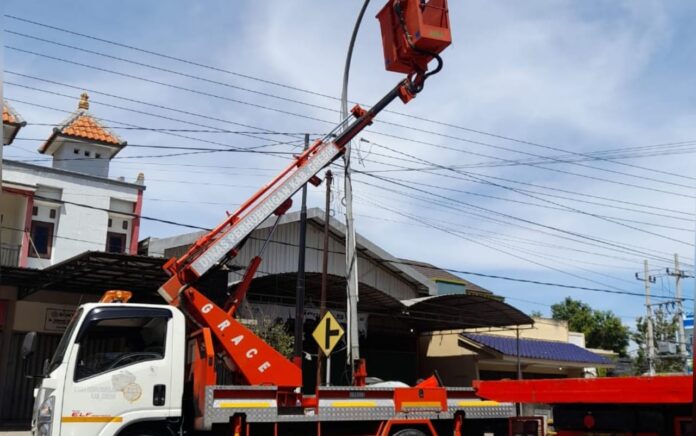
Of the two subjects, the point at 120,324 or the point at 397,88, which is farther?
the point at 397,88

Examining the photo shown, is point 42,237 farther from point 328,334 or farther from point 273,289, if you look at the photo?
point 328,334

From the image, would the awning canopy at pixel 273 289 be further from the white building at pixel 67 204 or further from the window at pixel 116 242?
the window at pixel 116 242

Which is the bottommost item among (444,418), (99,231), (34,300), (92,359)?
(444,418)

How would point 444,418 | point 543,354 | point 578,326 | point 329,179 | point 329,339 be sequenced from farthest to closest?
point 578,326, point 543,354, point 329,179, point 329,339, point 444,418

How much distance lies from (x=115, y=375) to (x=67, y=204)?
1693 cm

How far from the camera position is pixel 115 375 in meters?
8.71

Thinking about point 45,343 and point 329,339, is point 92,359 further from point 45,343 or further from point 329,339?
point 45,343

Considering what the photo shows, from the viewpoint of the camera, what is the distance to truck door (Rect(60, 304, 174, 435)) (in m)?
8.41

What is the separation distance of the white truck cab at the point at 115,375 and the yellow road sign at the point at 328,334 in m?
6.73

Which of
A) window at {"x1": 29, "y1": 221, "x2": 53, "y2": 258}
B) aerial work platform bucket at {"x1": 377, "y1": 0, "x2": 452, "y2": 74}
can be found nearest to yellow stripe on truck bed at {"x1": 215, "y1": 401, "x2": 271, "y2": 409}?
aerial work platform bucket at {"x1": 377, "y1": 0, "x2": 452, "y2": 74}

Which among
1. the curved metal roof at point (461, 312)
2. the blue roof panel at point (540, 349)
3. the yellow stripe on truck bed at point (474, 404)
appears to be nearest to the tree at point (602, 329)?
the blue roof panel at point (540, 349)

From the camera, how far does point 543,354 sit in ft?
106

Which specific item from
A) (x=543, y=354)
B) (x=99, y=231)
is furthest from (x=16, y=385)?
(x=543, y=354)

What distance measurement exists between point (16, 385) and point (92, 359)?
14.4 m
